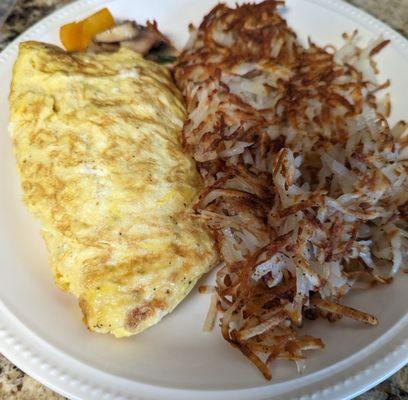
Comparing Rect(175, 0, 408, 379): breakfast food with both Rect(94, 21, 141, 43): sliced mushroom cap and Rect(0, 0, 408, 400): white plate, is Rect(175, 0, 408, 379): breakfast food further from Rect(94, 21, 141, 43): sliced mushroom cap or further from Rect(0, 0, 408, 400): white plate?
Rect(94, 21, 141, 43): sliced mushroom cap

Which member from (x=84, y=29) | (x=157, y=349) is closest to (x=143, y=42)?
(x=84, y=29)

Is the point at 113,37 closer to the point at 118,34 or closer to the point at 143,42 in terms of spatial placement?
the point at 118,34

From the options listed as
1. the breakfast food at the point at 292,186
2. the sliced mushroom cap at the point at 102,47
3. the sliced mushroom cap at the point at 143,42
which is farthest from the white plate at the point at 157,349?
the sliced mushroom cap at the point at 143,42

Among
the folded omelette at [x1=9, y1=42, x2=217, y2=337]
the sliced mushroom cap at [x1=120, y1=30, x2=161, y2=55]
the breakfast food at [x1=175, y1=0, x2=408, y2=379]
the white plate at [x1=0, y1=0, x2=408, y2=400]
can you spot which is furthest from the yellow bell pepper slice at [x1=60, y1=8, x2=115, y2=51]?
the white plate at [x1=0, y1=0, x2=408, y2=400]

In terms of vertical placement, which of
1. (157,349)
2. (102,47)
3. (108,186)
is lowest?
(157,349)

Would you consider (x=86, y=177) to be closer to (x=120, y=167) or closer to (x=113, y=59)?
(x=120, y=167)

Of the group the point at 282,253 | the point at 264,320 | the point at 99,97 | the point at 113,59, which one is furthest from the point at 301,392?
the point at 113,59
